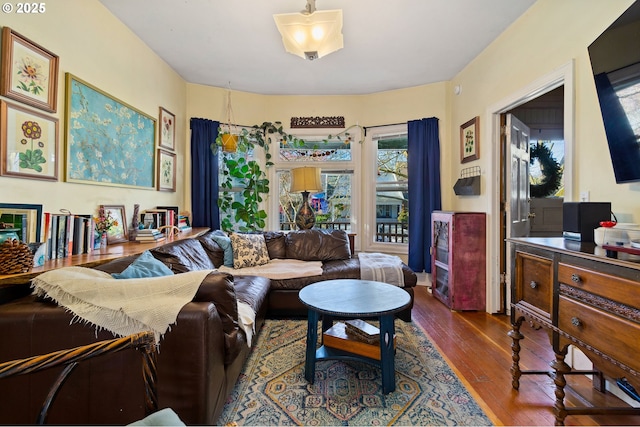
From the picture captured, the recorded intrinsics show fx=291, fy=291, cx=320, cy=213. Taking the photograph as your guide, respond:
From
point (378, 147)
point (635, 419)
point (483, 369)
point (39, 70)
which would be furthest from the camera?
point (378, 147)

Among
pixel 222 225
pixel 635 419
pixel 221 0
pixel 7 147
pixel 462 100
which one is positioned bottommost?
pixel 635 419

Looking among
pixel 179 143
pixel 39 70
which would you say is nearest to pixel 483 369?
pixel 39 70

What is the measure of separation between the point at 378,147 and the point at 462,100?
1227mm

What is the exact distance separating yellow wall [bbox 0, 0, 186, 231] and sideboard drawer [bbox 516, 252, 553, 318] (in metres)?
2.94

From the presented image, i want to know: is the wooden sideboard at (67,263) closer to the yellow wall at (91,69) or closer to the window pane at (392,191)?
the yellow wall at (91,69)

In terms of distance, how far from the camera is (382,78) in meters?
3.68

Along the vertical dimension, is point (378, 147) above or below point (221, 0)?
below

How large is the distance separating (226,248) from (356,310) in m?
1.83

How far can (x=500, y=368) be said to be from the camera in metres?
1.97

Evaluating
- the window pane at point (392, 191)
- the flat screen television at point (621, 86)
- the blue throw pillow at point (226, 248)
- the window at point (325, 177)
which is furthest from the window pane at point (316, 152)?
the flat screen television at point (621, 86)

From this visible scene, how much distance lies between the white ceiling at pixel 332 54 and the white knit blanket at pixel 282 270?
225 centimetres

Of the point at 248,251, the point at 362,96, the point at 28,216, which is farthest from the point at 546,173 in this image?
the point at 28,216

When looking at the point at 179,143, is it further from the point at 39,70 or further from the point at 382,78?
the point at 382,78

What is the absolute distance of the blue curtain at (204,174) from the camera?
3.83 meters
